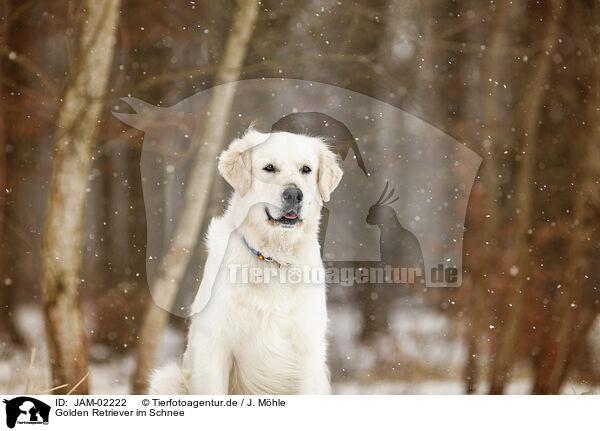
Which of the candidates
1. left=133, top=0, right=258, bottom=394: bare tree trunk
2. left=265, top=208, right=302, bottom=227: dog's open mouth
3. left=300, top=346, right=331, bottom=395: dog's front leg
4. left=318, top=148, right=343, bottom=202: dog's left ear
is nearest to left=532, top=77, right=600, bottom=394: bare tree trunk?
left=300, top=346, right=331, bottom=395: dog's front leg

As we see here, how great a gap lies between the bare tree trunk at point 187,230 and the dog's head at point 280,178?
172 mm

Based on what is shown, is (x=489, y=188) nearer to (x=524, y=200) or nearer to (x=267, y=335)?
(x=524, y=200)

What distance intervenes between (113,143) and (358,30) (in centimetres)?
115

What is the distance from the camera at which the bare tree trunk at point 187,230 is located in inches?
79.7

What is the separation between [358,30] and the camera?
84.3 inches

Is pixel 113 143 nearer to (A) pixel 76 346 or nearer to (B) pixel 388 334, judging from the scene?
(A) pixel 76 346

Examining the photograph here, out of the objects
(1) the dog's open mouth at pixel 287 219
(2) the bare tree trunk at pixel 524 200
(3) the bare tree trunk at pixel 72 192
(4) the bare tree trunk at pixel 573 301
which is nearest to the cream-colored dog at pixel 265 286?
(1) the dog's open mouth at pixel 287 219

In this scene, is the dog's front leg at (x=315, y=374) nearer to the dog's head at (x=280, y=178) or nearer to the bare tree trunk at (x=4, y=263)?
the dog's head at (x=280, y=178)

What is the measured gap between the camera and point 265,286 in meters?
1.84

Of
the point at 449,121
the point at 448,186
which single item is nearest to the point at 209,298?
the point at 448,186
